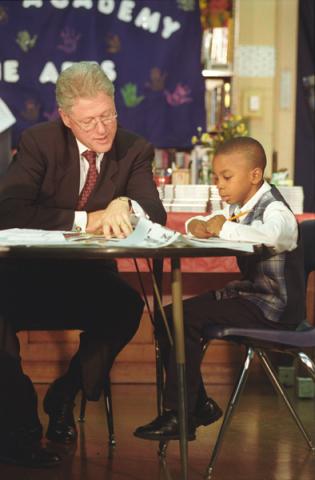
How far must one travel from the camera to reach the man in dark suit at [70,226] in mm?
2607

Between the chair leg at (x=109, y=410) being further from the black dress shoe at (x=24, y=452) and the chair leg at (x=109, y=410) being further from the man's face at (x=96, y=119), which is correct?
the man's face at (x=96, y=119)

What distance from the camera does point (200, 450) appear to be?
287cm

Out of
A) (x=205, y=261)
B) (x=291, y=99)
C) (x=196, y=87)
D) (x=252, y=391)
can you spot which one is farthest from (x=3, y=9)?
(x=252, y=391)

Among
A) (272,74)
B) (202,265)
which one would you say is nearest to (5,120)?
(202,265)

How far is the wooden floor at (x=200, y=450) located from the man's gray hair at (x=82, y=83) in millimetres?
1082

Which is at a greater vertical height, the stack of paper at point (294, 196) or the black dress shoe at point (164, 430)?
the stack of paper at point (294, 196)

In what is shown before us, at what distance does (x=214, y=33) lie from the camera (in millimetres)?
5957

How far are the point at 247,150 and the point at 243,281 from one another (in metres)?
0.39

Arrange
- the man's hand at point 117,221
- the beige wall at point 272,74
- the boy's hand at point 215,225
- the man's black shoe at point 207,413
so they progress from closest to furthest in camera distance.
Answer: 1. the man's hand at point 117,221
2. the boy's hand at point 215,225
3. the man's black shoe at point 207,413
4. the beige wall at point 272,74

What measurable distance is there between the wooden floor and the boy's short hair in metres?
0.89

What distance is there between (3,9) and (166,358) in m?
3.67

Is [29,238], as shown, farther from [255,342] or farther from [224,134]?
[224,134]

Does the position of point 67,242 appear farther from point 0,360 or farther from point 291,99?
point 291,99

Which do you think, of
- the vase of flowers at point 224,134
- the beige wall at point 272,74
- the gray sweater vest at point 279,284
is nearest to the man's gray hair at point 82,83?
the gray sweater vest at point 279,284
